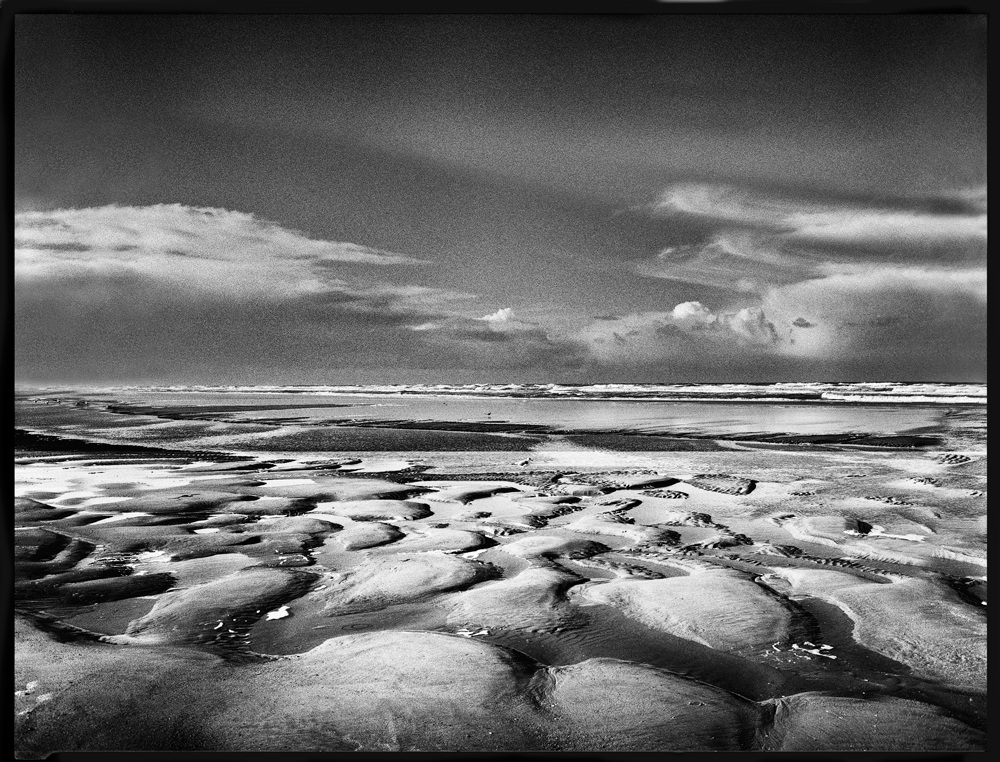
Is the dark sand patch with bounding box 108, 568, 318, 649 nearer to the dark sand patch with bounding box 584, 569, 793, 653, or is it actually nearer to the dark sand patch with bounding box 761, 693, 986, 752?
the dark sand patch with bounding box 584, 569, 793, 653

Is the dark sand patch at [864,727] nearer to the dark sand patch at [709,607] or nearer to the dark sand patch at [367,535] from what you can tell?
the dark sand patch at [709,607]

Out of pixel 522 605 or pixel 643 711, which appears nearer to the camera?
pixel 643 711

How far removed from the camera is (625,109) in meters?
3.13

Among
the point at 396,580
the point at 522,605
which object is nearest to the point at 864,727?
the point at 522,605

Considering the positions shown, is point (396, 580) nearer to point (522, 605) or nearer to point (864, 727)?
point (522, 605)

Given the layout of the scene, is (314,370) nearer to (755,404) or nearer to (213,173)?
(213,173)

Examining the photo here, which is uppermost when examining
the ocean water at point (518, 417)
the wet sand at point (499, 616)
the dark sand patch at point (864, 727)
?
the ocean water at point (518, 417)

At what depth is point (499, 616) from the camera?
1924mm

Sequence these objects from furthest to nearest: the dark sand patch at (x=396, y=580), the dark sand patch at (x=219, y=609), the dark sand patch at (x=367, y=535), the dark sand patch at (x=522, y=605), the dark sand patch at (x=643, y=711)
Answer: the dark sand patch at (x=367, y=535) → the dark sand patch at (x=396, y=580) → the dark sand patch at (x=522, y=605) → the dark sand patch at (x=219, y=609) → the dark sand patch at (x=643, y=711)

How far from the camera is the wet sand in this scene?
4.87ft

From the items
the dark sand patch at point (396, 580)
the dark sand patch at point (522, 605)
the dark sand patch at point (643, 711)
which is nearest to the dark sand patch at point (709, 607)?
the dark sand patch at point (522, 605)

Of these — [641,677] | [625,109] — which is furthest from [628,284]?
[641,677]

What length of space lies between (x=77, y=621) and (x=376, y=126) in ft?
7.55

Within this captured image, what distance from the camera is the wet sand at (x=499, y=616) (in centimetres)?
149
